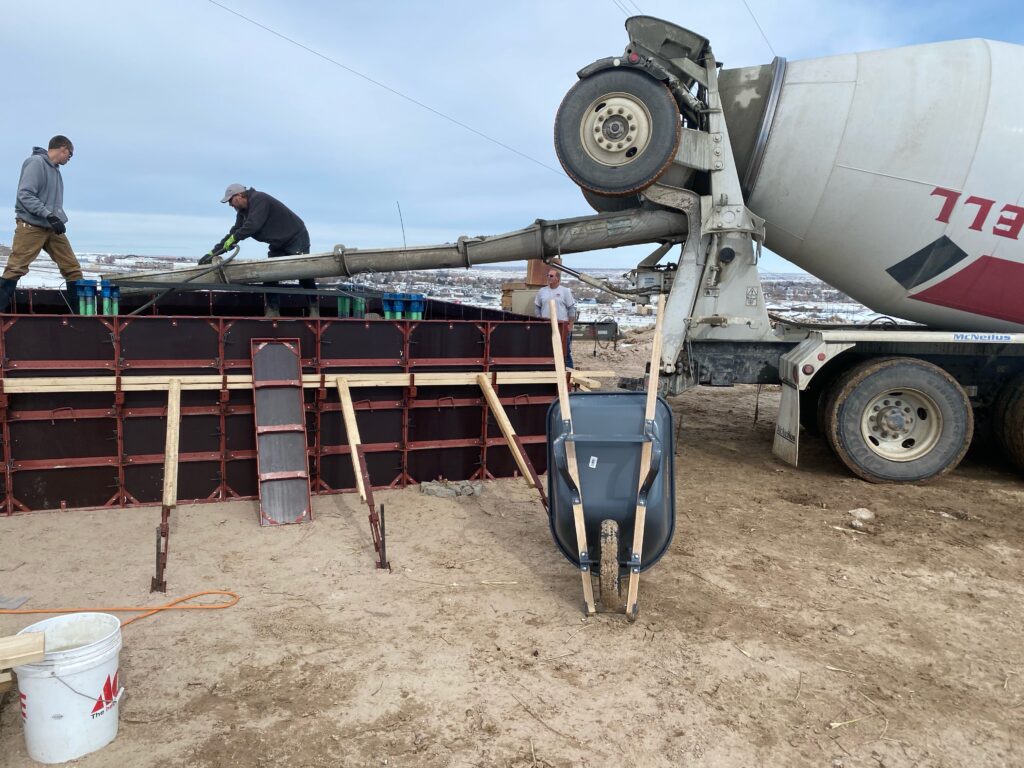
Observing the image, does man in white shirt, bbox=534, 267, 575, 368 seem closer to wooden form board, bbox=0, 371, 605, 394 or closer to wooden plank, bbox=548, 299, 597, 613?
wooden form board, bbox=0, 371, 605, 394

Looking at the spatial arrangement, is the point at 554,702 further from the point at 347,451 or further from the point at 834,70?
the point at 834,70

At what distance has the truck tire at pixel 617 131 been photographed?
285 inches

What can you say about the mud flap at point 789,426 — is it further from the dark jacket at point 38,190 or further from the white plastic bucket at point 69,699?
the dark jacket at point 38,190

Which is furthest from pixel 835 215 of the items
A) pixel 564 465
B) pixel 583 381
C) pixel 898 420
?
pixel 564 465

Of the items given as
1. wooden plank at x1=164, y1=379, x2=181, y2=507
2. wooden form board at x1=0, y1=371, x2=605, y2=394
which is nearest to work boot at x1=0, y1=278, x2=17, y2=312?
wooden form board at x1=0, y1=371, x2=605, y2=394

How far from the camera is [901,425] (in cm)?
755

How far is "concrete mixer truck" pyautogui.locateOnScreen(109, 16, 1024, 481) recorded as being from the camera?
7.12 metres

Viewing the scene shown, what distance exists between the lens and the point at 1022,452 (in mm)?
7703

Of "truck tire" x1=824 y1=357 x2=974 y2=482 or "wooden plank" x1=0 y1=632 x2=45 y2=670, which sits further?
"truck tire" x1=824 y1=357 x2=974 y2=482

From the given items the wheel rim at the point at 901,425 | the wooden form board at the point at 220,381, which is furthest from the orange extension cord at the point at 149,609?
the wheel rim at the point at 901,425

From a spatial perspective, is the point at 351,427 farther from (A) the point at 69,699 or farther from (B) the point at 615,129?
(B) the point at 615,129

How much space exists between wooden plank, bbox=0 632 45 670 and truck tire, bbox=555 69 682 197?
251 inches

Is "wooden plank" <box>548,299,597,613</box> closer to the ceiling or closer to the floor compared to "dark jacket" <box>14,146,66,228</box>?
closer to the floor

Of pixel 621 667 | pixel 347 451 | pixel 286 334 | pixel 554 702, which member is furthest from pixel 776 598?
pixel 286 334
